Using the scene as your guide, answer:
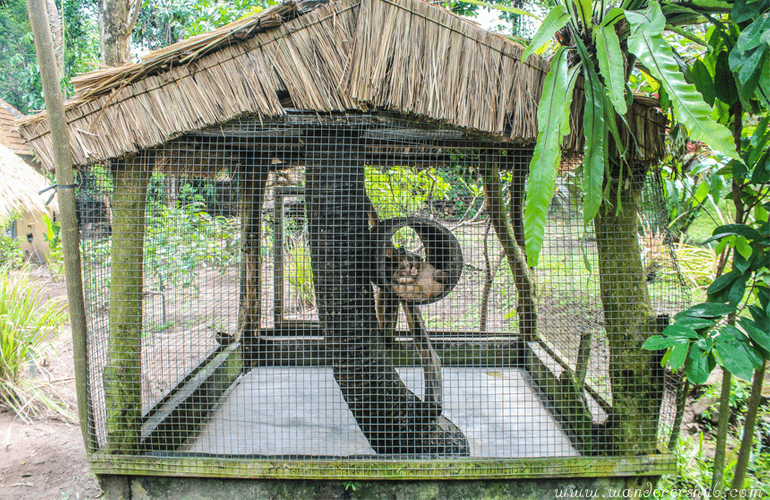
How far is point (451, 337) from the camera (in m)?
3.87

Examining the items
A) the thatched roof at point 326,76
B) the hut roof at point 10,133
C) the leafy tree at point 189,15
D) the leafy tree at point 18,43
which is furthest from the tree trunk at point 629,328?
the leafy tree at point 18,43

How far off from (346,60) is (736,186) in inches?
72.0

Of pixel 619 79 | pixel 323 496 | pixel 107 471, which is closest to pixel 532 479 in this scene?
pixel 323 496

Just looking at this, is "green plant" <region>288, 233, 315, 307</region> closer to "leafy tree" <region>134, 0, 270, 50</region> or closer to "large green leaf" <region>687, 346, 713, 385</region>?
"leafy tree" <region>134, 0, 270, 50</region>

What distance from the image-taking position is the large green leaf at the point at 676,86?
1325mm

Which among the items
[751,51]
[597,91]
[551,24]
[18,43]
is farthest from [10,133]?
[18,43]

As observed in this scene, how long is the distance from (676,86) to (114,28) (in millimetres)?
4689

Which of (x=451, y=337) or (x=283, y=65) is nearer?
(x=283, y=65)

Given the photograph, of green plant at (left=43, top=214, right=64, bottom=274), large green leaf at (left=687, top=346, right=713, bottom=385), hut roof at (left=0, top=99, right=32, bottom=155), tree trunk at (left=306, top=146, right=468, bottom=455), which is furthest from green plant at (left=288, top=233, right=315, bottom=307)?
hut roof at (left=0, top=99, right=32, bottom=155)

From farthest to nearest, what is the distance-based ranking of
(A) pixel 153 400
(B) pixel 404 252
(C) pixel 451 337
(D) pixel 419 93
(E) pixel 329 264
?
(C) pixel 451 337 < (A) pixel 153 400 < (B) pixel 404 252 < (E) pixel 329 264 < (D) pixel 419 93

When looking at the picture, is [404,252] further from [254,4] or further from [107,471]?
[254,4]

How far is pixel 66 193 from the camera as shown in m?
2.01

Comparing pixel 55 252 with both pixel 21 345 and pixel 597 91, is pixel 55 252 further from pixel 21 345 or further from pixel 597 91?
pixel 597 91

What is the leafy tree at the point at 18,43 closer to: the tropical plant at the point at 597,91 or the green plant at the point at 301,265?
the green plant at the point at 301,265
